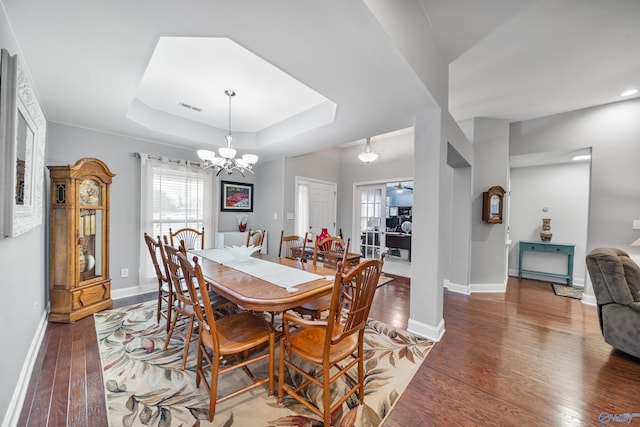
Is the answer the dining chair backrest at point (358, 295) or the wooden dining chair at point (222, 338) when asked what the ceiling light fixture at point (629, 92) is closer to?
the dining chair backrest at point (358, 295)

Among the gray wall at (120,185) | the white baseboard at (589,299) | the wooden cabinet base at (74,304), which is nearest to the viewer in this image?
the wooden cabinet base at (74,304)

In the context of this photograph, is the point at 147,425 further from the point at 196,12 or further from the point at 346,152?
the point at 346,152

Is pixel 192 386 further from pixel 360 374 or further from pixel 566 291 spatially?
pixel 566 291

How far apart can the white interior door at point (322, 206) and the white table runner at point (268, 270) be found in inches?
113

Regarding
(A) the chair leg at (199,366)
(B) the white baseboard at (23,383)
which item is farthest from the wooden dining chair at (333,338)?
(B) the white baseboard at (23,383)

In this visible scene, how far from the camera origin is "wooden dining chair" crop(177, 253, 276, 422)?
4.82 ft

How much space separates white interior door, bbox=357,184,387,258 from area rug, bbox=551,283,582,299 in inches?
120

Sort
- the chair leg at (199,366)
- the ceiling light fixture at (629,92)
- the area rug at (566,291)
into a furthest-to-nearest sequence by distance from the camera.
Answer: the area rug at (566,291) → the ceiling light fixture at (629,92) → the chair leg at (199,366)

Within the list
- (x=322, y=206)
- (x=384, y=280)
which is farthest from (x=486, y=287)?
(x=322, y=206)

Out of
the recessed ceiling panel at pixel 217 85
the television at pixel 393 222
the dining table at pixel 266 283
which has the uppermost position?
the recessed ceiling panel at pixel 217 85

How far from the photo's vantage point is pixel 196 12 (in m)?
1.43

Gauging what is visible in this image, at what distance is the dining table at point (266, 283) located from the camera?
61.4 inches

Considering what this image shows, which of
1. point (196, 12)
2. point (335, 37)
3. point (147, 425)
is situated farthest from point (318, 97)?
point (147, 425)

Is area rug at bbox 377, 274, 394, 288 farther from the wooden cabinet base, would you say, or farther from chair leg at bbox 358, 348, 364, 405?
the wooden cabinet base
